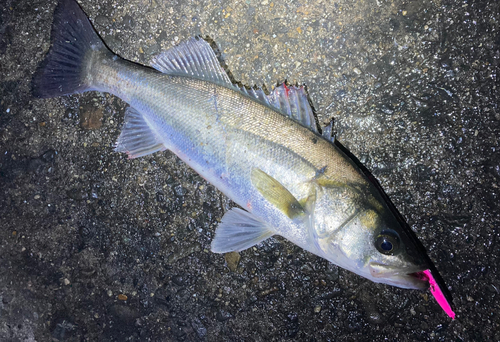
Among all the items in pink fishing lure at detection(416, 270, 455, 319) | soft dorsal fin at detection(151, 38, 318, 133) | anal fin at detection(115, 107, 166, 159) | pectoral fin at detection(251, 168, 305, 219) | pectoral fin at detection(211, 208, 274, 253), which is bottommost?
pink fishing lure at detection(416, 270, 455, 319)

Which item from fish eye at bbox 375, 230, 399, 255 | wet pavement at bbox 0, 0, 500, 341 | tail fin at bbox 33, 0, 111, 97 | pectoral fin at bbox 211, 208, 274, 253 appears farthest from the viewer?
tail fin at bbox 33, 0, 111, 97

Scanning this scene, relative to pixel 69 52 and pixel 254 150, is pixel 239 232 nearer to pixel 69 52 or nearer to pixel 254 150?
pixel 254 150

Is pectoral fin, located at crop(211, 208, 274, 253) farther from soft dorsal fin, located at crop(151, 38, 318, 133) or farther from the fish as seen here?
soft dorsal fin, located at crop(151, 38, 318, 133)

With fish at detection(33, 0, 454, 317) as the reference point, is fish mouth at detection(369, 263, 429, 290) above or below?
below

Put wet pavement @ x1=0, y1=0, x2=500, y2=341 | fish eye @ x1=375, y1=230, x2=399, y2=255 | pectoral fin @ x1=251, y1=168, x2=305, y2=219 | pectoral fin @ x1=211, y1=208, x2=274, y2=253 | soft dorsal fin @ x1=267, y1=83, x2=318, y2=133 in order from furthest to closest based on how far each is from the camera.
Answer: wet pavement @ x1=0, y1=0, x2=500, y2=341 → pectoral fin @ x1=211, y1=208, x2=274, y2=253 → soft dorsal fin @ x1=267, y1=83, x2=318, y2=133 → pectoral fin @ x1=251, y1=168, x2=305, y2=219 → fish eye @ x1=375, y1=230, x2=399, y2=255

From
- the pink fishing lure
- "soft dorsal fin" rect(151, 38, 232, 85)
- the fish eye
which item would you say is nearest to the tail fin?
"soft dorsal fin" rect(151, 38, 232, 85)

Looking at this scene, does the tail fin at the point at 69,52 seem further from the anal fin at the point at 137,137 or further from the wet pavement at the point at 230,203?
the anal fin at the point at 137,137

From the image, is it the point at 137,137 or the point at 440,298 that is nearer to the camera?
the point at 440,298

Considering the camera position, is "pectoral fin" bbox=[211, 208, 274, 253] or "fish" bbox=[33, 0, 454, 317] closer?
"fish" bbox=[33, 0, 454, 317]

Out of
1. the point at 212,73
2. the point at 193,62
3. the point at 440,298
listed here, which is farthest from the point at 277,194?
the point at 440,298
